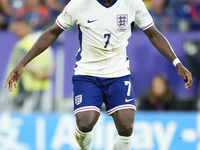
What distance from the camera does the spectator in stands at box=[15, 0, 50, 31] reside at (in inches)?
388

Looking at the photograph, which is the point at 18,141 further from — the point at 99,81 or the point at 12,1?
the point at 12,1

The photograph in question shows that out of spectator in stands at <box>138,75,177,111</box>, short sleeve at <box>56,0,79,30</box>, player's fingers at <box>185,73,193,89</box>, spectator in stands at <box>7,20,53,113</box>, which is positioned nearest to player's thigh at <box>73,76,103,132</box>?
short sleeve at <box>56,0,79,30</box>

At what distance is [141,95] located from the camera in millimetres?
9086

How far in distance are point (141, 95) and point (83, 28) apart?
172 inches

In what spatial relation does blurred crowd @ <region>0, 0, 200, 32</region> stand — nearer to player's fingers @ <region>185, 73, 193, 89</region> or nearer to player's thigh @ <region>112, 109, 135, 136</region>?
player's fingers @ <region>185, 73, 193, 89</region>

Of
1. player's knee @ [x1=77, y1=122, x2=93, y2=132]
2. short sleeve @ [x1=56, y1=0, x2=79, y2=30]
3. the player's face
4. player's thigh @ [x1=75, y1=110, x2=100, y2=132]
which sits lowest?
the player's face

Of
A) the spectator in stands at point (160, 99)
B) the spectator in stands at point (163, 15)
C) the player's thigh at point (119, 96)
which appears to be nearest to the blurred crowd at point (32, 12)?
the spectator in stands at point (163, 15)

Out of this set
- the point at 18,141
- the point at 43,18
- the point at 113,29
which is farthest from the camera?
the point at 43,18

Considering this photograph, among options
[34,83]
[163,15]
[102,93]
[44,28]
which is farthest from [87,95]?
[163,15]

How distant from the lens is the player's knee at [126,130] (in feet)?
15.9

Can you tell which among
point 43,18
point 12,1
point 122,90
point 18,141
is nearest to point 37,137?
point 18,141

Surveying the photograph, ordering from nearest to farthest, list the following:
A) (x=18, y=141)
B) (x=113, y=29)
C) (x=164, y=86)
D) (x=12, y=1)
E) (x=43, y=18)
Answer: (x=113, y=29) < (x=18, y=141) < (x=164, y=86) < (x=43, y=18) < (x=12, y=1)

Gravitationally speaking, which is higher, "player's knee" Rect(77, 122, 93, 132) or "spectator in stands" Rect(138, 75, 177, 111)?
"player's knee" Rect(77, 122, 93, 132)

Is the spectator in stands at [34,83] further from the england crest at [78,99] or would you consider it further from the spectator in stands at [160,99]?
the england crest at [78,99]
